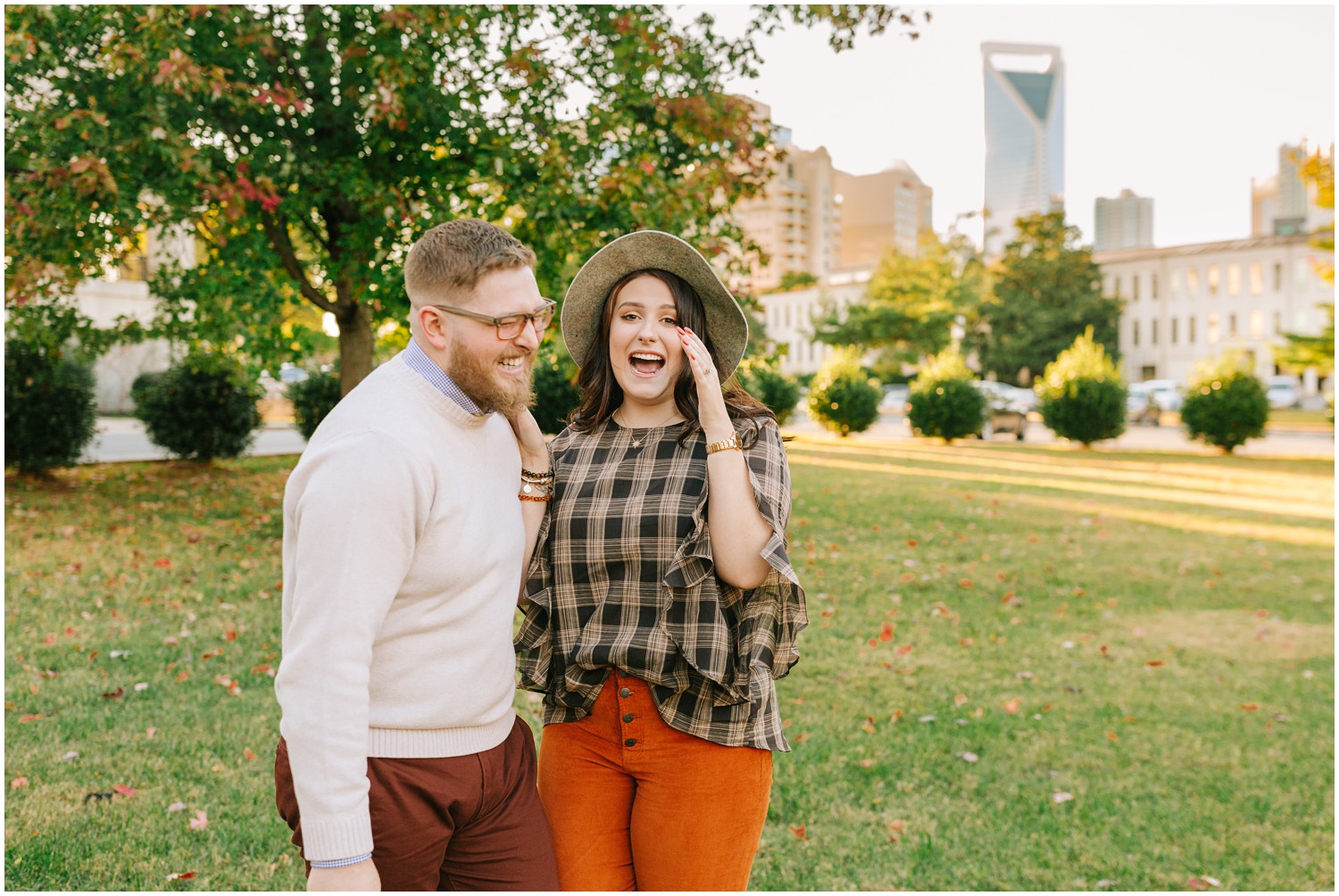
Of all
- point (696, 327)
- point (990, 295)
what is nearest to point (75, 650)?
point (696, 327)

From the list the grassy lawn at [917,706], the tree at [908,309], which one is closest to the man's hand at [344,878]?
the grassy lawn at [917,706]

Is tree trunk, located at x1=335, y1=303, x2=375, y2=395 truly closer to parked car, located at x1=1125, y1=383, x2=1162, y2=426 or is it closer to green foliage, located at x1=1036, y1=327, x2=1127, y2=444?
green foliage, located at x1=1036, y1=327, x2=1127, y2=444

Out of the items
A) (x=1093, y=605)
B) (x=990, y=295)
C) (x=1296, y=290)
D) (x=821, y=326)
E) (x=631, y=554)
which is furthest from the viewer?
(x=1296, y=290)

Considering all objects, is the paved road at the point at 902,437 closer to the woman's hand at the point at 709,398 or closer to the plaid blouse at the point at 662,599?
the plaid blouse at the point at 662,599

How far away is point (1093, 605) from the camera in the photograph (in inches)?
342

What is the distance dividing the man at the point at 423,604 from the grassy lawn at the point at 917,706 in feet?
7.30

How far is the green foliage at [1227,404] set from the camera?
910 inches

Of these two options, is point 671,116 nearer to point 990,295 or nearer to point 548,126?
point 548,126

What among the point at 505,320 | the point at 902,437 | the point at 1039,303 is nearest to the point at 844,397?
the point at 902,437

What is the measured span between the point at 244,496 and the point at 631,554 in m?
12.7

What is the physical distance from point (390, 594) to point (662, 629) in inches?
28.9

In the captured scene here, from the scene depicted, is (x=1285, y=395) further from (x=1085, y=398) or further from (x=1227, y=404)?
(x=1085, y=398)

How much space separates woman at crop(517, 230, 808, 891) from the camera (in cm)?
244

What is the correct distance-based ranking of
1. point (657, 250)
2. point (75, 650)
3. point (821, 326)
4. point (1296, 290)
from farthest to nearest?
1. point (1296, 290)
2. point (821, 326)
3. point (75, 650)
4. point (657, 250)
